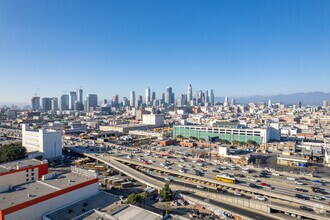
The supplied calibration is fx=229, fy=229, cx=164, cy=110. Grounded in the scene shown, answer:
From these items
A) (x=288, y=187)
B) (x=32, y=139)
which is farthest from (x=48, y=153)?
(x=288, y=187)

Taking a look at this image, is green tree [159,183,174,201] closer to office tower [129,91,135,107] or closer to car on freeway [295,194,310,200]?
car on freeway [295,194,310,200]

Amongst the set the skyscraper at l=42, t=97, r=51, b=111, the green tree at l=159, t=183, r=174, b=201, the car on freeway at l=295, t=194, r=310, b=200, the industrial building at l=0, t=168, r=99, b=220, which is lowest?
the green tree at l=159, t=183, r=174, b=201

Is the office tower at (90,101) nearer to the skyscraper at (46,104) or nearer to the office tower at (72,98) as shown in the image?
the office tower at (72,98)

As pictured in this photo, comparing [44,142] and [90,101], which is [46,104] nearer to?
[90,101]

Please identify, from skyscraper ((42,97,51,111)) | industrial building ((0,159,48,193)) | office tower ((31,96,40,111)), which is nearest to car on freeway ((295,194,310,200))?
industrial building ((0,159,48,193))

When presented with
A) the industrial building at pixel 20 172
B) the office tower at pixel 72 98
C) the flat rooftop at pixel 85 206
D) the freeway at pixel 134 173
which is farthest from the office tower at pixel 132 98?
the flat rooftop at pixel 85 206
